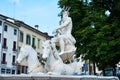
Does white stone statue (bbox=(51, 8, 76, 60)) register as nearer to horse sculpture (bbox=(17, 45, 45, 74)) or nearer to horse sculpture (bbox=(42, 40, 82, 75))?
horse sculpture (bbox=(42, 40, 82, 75))

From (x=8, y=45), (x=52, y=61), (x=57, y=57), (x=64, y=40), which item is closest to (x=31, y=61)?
(x=52, y=61)

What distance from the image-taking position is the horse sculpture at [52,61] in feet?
47.0

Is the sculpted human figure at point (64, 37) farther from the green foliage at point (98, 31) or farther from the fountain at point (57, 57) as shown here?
the green foliage at point (98, 31)

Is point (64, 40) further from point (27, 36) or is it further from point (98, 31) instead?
point (27, 36)

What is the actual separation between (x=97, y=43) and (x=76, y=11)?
15.2 ft

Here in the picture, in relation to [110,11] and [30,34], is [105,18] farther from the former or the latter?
[30,34]

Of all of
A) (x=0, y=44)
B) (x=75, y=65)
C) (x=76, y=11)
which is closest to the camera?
(x=75, y=65)

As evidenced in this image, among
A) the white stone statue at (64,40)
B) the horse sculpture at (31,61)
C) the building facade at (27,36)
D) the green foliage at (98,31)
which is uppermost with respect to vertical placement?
the building facade at (27,36)

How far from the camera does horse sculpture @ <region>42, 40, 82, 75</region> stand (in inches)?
564

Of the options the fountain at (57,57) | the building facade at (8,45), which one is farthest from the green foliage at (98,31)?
the building facade at (8,45)

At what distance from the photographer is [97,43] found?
29.8m

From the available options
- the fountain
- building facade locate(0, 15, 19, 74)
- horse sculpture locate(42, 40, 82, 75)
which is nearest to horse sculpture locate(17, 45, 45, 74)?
the fountain

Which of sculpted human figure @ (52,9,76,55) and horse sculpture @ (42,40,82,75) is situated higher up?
sculpted human figure @ (52,9,76,55)

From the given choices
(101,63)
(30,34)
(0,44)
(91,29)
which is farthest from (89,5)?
(30,34)
